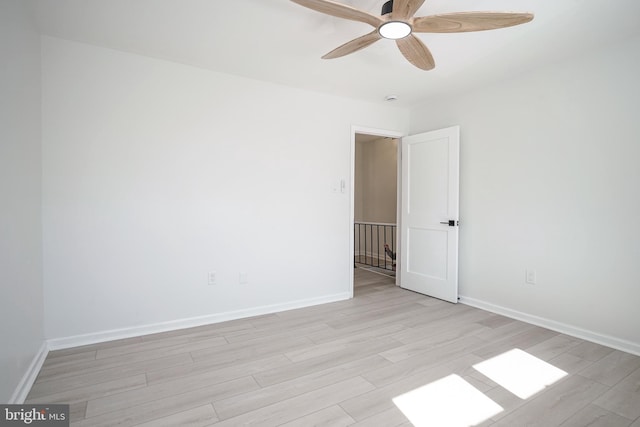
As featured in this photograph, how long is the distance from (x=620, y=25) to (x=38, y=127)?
446cm

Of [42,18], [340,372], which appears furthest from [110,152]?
[340,372]

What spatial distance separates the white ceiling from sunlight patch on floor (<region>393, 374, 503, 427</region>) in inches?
98.5

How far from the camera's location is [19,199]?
1988 mm

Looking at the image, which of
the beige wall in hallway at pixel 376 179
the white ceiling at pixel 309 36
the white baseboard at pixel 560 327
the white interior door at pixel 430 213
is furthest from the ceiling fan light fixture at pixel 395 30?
the beige wall in hallway at pixel 376 179

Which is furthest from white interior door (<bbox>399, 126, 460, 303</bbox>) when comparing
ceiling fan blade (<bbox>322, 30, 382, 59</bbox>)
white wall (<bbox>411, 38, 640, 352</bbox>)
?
ceiling fan blade (<bbox>322, 30, 382, 59</bbox>)

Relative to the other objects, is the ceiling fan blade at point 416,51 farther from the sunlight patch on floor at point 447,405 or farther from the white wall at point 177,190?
the sunlight patch on floor at point 447,405

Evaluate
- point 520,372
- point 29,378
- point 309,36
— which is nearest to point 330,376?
point 520,372

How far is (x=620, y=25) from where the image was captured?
2354mm

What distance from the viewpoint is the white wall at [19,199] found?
1722mm

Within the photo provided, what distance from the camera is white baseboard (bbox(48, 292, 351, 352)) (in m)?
2.62

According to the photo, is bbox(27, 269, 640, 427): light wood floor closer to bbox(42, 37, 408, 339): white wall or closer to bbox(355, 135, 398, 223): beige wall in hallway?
bbox(42, 37, 408, 339): white wall

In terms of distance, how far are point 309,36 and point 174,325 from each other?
2.85 m

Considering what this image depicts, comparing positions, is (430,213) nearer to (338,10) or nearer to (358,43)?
(358,43)

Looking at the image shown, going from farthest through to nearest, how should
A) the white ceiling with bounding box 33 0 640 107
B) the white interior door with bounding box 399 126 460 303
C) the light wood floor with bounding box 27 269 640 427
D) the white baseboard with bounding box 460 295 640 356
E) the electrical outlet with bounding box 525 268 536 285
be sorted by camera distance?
the white interior door with bounding box 399 126 460 303
the electrical outlet with bounding box 525 268 536 285
the white baseboard with bounding box 460 295 640 356
the white ceiling with bounding box 33 0 640 107
the light wood floor with bounding box 27 269 640 427
